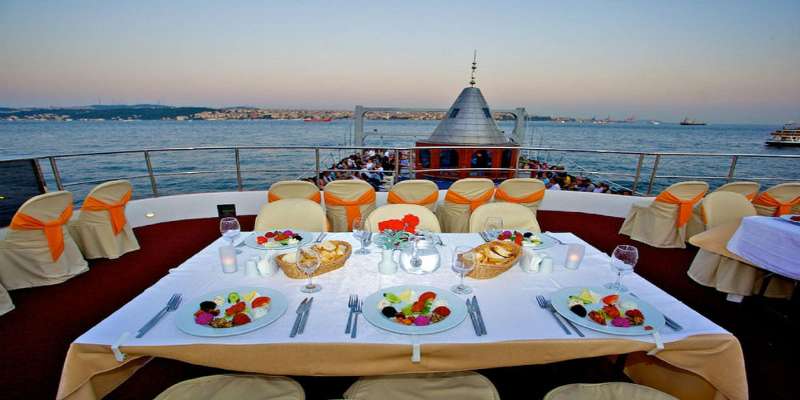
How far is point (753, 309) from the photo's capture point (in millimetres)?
2514

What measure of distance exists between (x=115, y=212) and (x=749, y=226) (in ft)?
18.4

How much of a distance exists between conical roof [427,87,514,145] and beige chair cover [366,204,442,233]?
11.5 meters

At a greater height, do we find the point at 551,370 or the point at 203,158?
the point at 551,370

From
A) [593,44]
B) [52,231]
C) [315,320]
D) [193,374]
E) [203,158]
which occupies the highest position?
[593,44]

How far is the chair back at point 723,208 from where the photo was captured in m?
2.86

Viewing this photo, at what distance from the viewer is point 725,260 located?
2602 mm

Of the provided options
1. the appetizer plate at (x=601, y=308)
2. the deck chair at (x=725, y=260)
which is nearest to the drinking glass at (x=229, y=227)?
the appetizer plate at (x=601, y=308)

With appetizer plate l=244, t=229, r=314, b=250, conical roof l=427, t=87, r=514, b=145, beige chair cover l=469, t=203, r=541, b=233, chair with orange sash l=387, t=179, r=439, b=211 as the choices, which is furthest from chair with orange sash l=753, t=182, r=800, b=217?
conical roof l=427, t=87, r=514, b=145

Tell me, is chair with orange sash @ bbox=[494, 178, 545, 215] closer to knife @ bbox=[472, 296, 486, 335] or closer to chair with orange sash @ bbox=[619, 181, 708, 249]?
chair with orange sash @ bbox=[619, 181, 708, 249]

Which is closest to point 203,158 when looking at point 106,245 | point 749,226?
point 106,245

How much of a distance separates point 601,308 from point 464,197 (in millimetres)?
2454

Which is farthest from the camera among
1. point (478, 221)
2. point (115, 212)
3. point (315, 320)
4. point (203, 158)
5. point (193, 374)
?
point (203, 158)

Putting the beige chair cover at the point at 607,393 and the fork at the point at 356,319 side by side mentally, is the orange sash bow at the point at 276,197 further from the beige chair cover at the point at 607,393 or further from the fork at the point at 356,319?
the beige chair cover at the point at 607,393

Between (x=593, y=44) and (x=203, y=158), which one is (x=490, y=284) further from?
(x=203, y=158)
